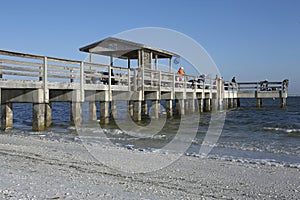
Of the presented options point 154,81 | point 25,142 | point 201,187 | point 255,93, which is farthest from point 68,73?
point 255,93

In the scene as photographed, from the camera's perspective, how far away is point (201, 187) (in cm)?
524

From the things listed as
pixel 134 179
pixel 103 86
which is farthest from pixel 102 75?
pixel 134 179

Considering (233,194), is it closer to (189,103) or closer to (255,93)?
(189,103)

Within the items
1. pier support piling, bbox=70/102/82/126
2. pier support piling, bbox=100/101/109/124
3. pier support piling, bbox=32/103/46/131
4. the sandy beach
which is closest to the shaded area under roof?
pier support piling, bbox=100/101/109/124

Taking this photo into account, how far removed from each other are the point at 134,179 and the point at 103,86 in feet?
31.3

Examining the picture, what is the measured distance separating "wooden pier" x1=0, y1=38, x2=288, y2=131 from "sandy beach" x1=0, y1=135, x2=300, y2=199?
3926 millimetres

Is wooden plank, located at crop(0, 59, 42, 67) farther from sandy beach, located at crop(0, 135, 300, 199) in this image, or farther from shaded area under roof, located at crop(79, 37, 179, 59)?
shaded area under roof, located at crop(79, 37, 179, 59)

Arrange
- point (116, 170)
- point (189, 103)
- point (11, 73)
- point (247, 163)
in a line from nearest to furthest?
point (116, 170) < point (247, 163) < point (11, 73) < point (189, 103)

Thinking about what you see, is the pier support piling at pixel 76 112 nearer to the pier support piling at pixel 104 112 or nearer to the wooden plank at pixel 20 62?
the pier support piling at pixel 104 112

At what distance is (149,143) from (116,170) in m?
4.94

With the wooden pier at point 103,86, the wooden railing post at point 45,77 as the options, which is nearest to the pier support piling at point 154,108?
the wooden pier at point 103,86

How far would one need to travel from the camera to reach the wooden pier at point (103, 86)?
1148cm

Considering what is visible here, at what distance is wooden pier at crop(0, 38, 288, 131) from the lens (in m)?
11.5

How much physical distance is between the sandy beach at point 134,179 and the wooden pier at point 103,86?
155 inches
